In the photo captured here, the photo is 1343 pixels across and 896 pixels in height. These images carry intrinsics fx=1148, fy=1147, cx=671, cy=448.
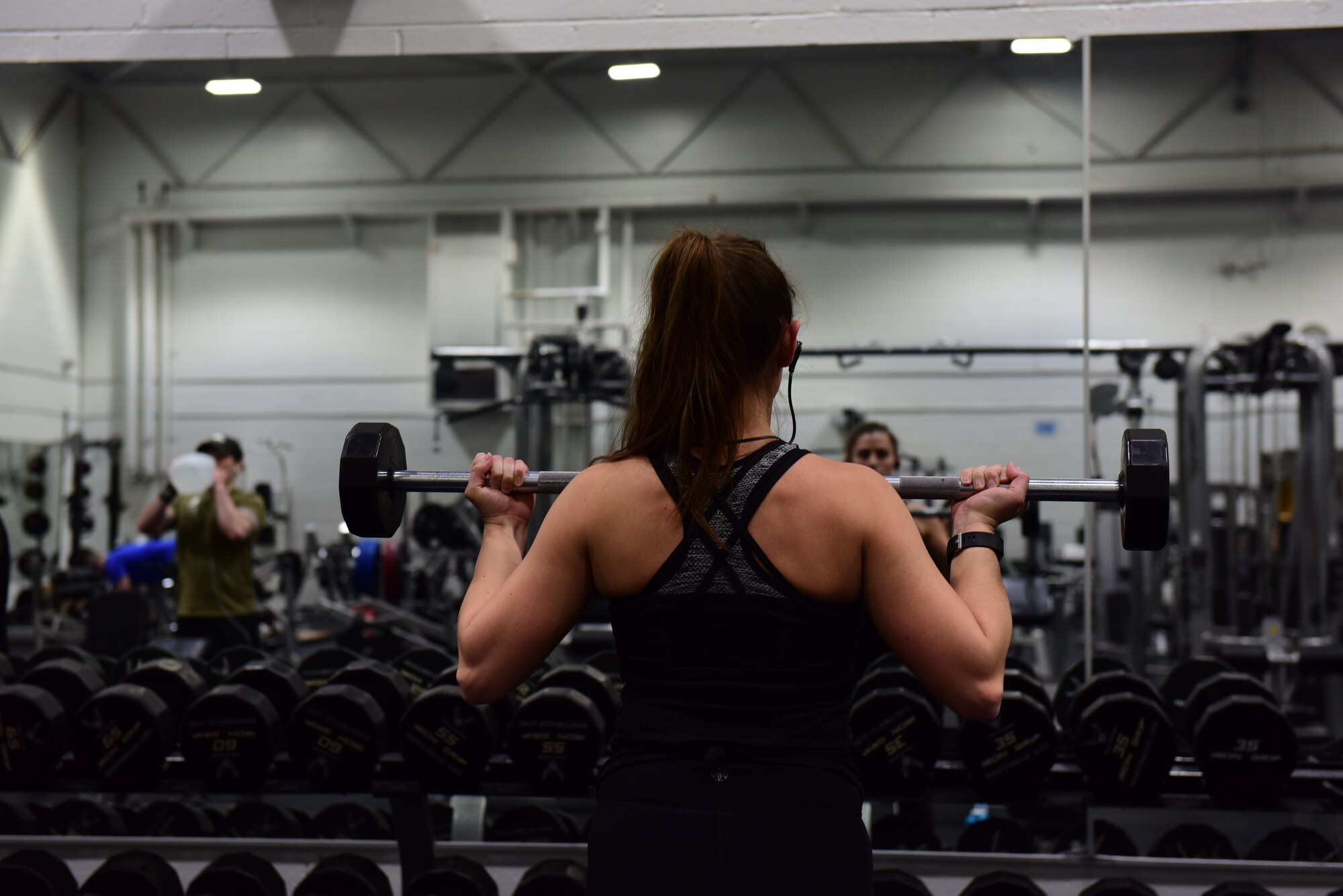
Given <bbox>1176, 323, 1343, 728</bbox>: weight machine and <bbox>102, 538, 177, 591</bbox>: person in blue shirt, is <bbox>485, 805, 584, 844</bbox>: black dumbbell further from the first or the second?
<bbox>102, 538, 177, 591</bbox>: person in blue shirt

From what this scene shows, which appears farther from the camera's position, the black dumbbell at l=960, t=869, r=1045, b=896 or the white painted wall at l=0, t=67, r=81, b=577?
the white painted wall at l=0, t=67, r=81, b=577

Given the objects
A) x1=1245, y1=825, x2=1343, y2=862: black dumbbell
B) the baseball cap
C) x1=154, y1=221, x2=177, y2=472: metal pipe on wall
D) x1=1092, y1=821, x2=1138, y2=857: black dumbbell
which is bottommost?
x1=1092, y1=821, x2=1138, y2=857: black dumbbell

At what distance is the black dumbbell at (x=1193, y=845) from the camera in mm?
2754

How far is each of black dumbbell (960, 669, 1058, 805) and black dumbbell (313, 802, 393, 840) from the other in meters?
1.57

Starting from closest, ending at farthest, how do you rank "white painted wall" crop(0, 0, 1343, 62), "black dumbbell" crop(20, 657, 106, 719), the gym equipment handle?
the gym equipment handle
"black dumbbell" crop(20, 657, 106, 719)
"white painted wall" crop(0, 0, 1343, 62)

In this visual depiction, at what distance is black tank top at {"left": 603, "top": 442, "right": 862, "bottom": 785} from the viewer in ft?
3.62

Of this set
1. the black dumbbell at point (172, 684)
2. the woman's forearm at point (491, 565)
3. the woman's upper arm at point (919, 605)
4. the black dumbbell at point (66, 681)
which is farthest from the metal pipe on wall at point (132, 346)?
the woman's upper arm at point (919, 605)

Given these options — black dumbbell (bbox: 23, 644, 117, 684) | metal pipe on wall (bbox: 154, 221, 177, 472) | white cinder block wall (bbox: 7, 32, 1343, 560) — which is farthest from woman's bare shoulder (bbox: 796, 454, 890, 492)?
metal pipe on wall (bbox: 154, 221, 177, 472)

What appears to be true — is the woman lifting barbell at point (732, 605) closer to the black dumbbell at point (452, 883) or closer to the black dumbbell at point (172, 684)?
the black dumbbell at point (452, 883)

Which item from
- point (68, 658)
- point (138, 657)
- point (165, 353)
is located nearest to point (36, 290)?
point (165, 353)

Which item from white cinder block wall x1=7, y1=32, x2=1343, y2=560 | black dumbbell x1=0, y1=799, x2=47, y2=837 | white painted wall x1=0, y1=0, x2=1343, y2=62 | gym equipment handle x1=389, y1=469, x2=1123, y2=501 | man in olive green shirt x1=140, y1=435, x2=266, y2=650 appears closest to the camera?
gym equipment handle x1=389, y1=469, x2=1123, y2=501

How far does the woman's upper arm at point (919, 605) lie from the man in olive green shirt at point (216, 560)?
336 centimetres

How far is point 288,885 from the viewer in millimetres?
2873

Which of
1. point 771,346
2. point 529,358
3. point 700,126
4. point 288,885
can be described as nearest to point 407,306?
point 700,126
